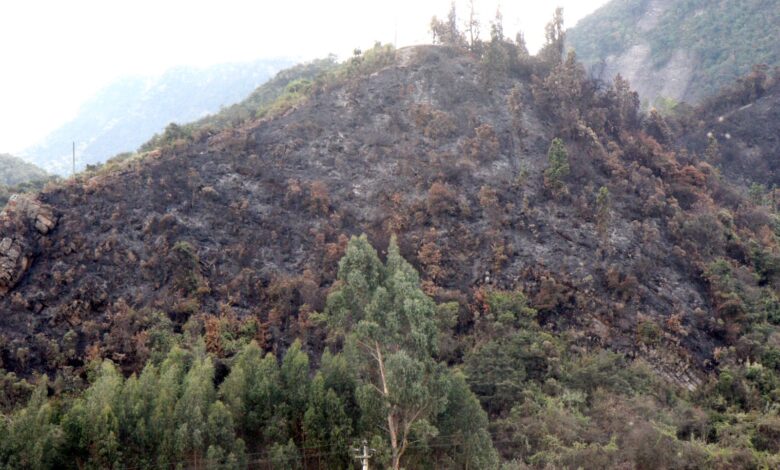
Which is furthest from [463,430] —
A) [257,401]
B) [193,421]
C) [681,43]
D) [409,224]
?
[681,43]

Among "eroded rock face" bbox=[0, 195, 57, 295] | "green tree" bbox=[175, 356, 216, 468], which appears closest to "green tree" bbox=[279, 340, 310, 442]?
"green tree" bbox=[175, 356, 216, 468]

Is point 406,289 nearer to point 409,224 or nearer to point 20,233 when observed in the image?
point 409,224

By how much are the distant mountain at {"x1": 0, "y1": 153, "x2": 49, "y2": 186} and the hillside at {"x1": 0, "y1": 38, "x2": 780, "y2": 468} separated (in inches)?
747

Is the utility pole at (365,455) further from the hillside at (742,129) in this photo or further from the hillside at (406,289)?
the hillside at (742,129)

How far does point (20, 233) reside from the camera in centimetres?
2181

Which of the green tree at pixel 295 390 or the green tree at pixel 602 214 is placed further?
→ the green tree at pixel 602 214

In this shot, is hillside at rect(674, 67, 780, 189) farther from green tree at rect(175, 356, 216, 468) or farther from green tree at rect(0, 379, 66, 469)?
green tree at rect(0, 379, 66, 469)

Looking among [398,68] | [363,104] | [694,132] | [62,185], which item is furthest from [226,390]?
[694,132]

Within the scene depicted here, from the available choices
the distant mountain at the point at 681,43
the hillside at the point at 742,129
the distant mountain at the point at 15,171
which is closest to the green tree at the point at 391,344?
the hillside at the point at 742,129

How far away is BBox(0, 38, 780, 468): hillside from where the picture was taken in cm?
1491

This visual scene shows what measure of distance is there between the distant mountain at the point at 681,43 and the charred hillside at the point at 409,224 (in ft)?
62.4

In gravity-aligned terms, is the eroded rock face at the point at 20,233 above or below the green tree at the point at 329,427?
above

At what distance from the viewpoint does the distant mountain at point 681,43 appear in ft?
174

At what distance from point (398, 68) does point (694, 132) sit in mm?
19098
